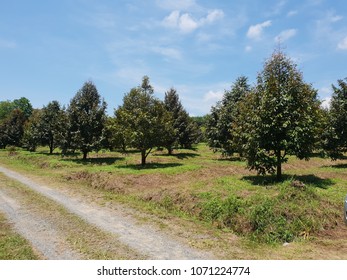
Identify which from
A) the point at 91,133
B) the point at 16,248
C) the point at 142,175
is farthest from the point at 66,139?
the point at 16,248

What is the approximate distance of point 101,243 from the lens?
895 centimetres

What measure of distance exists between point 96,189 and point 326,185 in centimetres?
1495

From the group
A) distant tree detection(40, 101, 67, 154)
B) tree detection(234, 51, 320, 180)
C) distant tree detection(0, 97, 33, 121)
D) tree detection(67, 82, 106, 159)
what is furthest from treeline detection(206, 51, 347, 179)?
distant tree detection(0, 97, 33, 121)

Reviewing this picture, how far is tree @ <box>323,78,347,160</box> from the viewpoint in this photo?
85.3ft

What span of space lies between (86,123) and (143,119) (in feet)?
36.0

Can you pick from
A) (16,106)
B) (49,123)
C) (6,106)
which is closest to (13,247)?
(49,123)

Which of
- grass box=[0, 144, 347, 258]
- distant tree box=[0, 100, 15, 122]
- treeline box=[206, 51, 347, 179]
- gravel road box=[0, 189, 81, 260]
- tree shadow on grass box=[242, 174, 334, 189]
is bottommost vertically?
gravel road box=[0, 189, 81, 260]

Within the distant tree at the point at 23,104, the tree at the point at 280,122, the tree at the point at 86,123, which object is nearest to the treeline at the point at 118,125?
the tree at the point at 86,123

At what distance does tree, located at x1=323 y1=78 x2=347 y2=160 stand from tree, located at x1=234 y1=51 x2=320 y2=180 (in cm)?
1113

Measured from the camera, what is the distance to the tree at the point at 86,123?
33.2m

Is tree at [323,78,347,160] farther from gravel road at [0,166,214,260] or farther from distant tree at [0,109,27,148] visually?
distant tree at [0,109,27,148]

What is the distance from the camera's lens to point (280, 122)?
52.9 feet

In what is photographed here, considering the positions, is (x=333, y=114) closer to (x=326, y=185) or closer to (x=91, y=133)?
(x=326, y=185)

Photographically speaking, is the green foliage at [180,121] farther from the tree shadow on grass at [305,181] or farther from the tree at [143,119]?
the tree shadow on grass at [305,181]
